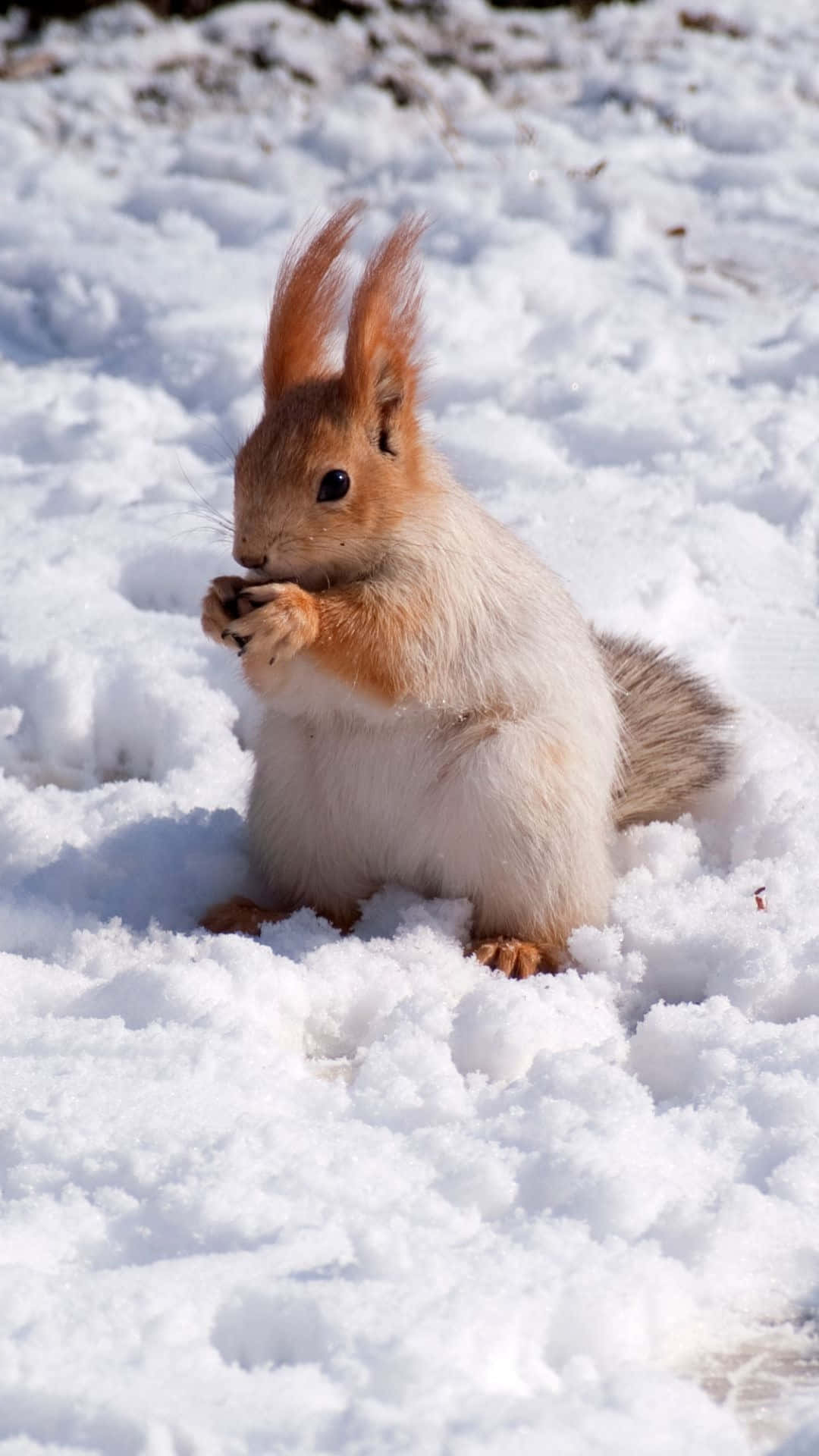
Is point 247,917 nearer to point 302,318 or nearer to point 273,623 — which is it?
point 273,623

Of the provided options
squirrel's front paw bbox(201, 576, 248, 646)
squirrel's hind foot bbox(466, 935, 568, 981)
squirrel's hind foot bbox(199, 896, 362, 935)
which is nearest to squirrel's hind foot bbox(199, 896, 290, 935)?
squirrel's hind foot bbox(199, 896, 362, 935)

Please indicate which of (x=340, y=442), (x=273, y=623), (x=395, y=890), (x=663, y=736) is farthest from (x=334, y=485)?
(x=663, y=736)

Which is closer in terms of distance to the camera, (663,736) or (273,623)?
(273,623)

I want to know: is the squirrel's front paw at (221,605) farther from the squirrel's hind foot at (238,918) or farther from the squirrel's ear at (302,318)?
the squirrel's hind foot at (238,918)

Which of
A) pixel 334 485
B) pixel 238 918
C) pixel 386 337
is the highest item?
pixel 386 337

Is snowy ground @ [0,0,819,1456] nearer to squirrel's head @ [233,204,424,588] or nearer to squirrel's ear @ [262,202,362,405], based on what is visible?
squirrel's head @ [233,204,424,588]

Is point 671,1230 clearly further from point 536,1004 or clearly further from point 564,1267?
point 536,1004

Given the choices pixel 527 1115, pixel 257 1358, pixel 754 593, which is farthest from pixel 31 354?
Result: pixel 257 1358
